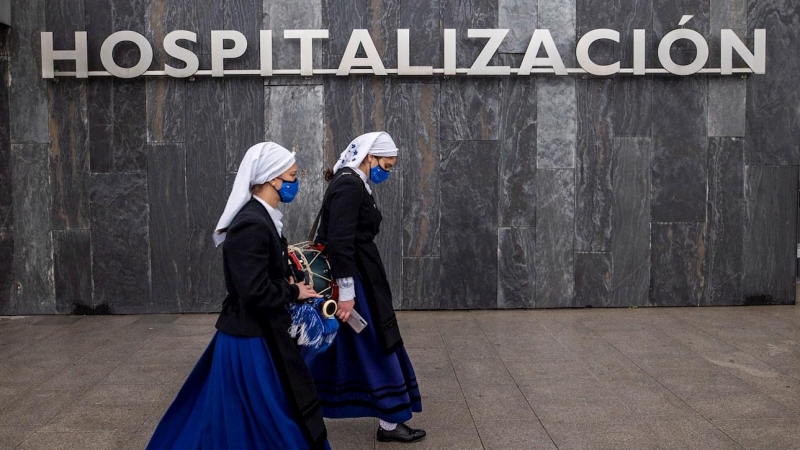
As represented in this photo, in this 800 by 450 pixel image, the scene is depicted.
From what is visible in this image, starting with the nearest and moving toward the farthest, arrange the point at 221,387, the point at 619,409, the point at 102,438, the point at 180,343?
the point at 221,387 < the point at 102,438 < the point at 619,409 < the point at 180,343

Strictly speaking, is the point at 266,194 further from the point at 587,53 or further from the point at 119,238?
the point at 587,53

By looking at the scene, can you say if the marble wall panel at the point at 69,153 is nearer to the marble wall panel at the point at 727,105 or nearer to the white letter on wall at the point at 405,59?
the white letter on wall at the point at 405,59

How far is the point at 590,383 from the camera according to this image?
6.39 metres

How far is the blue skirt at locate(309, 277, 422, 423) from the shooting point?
502cm

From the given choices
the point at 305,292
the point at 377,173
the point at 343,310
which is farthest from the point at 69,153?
the point at 305,292

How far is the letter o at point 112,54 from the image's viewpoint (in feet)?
29.7

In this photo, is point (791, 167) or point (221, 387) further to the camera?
point (791, 167)

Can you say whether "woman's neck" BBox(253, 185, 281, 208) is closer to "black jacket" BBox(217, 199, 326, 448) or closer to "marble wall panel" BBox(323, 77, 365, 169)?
"black jacket" BBox(217, 199, 326, 448)

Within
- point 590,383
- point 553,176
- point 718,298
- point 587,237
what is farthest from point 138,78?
point 718,298

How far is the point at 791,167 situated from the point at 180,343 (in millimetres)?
6927

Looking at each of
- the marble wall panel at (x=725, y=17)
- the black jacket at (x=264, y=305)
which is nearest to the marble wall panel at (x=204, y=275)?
the black jacket at (x=264, y=305)

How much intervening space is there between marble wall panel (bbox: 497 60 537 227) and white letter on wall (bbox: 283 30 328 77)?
213 cm

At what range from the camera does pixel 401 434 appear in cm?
512

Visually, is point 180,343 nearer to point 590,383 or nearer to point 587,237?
point 590,383
